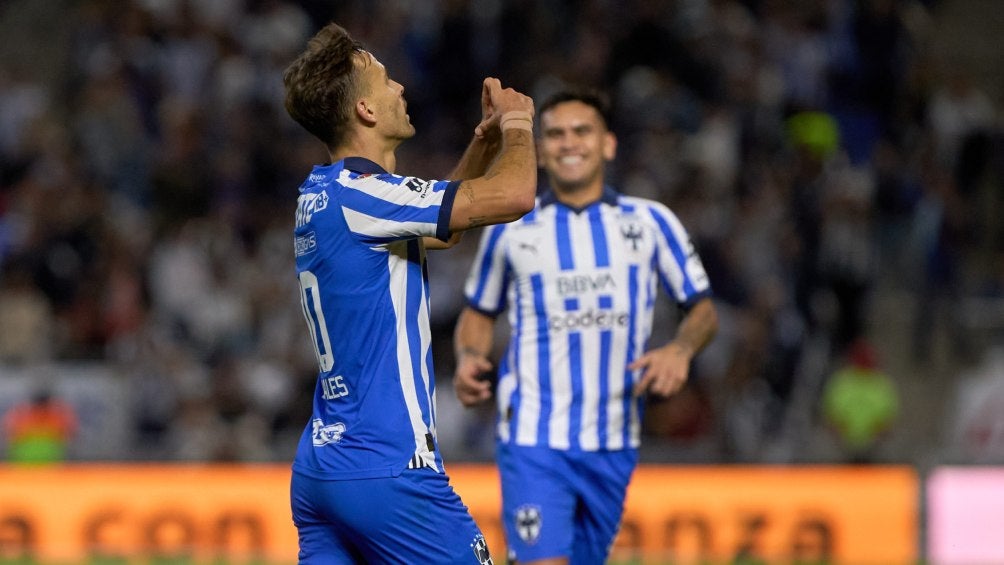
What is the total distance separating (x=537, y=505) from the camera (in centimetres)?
621

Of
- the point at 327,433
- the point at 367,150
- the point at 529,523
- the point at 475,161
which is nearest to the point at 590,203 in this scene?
the point at 529,523

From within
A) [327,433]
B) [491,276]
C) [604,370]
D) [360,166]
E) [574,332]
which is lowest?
[327,433]

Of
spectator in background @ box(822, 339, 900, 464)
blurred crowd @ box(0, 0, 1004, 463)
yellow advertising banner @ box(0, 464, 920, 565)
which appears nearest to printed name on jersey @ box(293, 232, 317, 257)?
yellow advertising banner @ box(0, 464, 920, 565)

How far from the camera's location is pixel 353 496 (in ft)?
14.3

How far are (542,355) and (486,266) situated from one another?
48 centimetres

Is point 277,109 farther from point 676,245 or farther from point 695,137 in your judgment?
point 676,245

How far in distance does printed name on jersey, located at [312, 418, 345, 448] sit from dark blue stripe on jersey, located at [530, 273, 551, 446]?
1.94 m

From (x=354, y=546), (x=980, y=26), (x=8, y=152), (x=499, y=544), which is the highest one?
(x=980, y=26)

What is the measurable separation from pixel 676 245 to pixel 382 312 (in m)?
2.31

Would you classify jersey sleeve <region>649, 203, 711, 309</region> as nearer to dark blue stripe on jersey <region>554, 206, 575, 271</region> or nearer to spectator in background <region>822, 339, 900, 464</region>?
dark blue stripe on jersey <region>554, 206, 575, 271</region>

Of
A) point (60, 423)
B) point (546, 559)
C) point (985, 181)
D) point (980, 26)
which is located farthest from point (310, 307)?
point (980, 26)

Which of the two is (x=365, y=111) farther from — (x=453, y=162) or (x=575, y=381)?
(x=453, y=162)

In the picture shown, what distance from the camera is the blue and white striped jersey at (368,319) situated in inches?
173

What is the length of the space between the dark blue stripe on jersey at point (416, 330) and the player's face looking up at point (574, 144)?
2.03 meters
